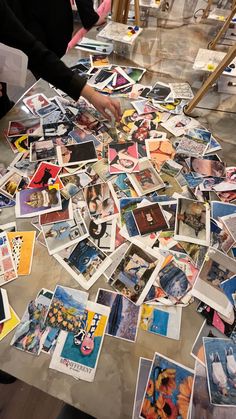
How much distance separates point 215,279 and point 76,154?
0.71 metres

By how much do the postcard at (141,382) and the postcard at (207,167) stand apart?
0.71m

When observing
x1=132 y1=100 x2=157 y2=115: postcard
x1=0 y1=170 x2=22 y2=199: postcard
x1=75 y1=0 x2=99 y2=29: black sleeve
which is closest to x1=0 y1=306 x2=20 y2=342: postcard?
x1=0 y1=170 x2=22 y2=199: postcard

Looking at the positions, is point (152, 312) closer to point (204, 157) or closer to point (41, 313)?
point (41, 313)

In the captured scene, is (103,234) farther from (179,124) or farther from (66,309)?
(179,124)

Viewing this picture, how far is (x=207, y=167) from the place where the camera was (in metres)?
1.11

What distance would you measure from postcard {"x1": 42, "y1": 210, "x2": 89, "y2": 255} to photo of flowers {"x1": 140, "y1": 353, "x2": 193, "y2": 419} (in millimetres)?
426

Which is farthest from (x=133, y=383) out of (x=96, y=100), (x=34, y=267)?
(x=96, y=100)

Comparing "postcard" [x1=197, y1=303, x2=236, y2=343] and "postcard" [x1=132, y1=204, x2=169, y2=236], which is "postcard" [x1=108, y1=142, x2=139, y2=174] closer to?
"postcard" [x1=132, y1=204, x2=169, y2=236]

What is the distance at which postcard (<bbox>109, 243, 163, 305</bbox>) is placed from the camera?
81 centimetres

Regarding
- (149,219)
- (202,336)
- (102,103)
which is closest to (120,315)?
(202,336)

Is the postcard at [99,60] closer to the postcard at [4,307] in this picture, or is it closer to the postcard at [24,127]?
the postcard at [24,127]

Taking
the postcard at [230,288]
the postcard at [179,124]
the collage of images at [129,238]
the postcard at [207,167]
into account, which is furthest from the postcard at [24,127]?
the postcard at [230,288]

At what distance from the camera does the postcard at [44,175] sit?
1.04 metres

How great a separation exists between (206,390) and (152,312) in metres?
0.22
